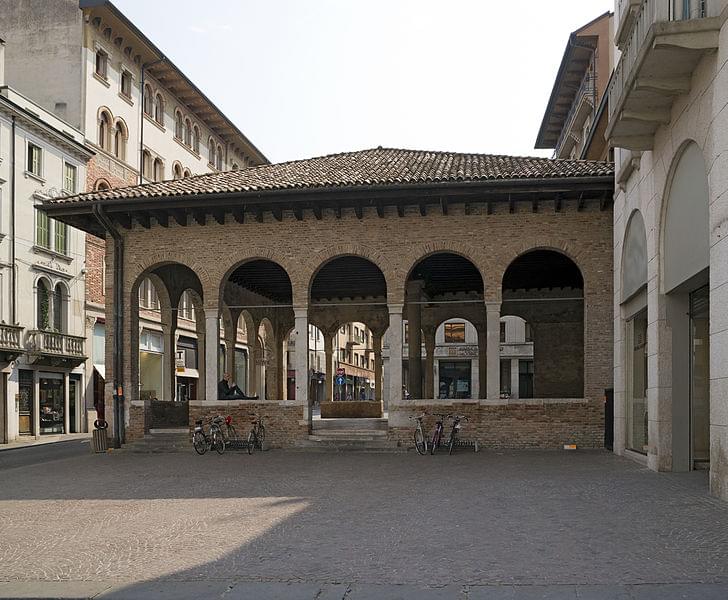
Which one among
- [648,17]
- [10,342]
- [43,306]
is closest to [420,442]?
[648,17]

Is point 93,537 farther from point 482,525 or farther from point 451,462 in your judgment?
point 451,462

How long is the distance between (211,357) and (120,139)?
2000 cm

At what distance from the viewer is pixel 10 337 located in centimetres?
2983

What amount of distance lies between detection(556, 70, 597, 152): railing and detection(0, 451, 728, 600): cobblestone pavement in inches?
697

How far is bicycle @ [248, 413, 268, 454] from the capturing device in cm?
2061

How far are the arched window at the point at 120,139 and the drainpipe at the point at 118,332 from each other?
1712 centimetres

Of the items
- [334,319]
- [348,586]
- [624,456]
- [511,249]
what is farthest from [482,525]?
[334,319]

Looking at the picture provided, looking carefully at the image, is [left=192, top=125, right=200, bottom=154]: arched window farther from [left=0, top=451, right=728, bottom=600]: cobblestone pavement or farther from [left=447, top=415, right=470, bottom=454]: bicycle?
[left=0, top=451, right=728, bottom=600]: cobblestone pavement

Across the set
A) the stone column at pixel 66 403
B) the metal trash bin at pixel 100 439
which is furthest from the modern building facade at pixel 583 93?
the stone column at pixel 66 403

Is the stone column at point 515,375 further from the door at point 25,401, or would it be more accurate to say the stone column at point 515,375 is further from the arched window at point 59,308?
the door at point 25,401

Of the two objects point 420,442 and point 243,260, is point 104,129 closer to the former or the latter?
point 243,260

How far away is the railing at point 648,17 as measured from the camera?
1162 centimetres

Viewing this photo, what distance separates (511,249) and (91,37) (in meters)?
22.5

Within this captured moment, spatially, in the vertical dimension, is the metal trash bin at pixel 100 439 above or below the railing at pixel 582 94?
below
